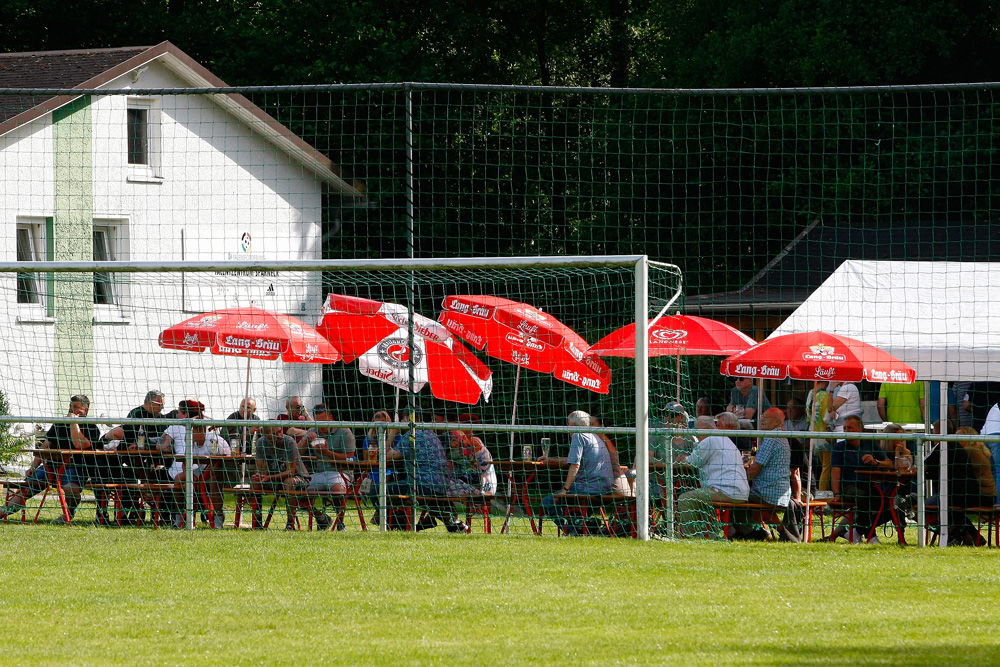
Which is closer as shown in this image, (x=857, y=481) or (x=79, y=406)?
(x=857, y=481)

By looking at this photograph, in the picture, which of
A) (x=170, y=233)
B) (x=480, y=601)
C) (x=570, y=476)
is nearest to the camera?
(x=480, y=601)

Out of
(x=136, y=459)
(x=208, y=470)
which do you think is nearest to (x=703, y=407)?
(x=208, y=470)

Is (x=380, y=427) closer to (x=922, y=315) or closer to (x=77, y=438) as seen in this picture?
(x=77, y=438)

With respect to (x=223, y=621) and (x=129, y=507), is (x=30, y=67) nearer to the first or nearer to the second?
(x=129, y=507)

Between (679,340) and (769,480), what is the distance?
2.13m

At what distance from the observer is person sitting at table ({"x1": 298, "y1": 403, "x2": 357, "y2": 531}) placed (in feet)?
39.8

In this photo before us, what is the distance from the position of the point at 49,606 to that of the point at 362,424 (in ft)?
10.7

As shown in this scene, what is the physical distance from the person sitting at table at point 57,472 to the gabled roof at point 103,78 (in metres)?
6.73

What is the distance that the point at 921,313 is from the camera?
12.5 meters

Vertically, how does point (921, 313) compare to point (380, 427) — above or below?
above

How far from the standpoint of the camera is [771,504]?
11.2 m

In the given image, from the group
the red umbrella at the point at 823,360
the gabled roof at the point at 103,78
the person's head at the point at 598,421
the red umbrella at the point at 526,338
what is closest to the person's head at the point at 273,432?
the red umbrella at the point at 526,338

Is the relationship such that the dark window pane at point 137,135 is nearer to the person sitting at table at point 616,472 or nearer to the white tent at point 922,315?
the person sitting at table at point 616,472

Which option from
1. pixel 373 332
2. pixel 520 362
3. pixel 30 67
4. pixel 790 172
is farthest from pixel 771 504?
pixel 30 67
